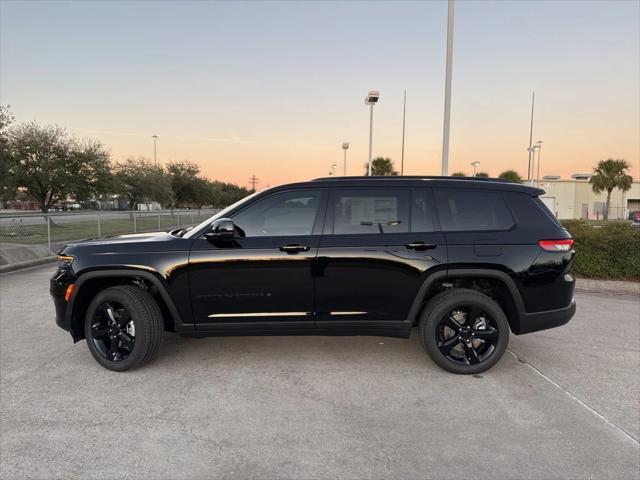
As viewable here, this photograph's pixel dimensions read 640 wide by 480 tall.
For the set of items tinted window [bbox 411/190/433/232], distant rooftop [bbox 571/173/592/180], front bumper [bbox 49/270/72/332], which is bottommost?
front bumper [bbox 49/270/72/332]

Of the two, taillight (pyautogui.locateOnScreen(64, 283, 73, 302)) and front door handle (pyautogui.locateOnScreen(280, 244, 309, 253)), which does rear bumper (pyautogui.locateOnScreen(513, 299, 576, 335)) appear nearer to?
front door handle (pyautogui.locateOnScreen(280, 244, 309, 253))

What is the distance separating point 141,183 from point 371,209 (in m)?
33.6

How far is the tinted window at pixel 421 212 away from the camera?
3.79m

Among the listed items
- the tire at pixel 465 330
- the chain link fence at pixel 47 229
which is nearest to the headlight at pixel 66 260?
the tire at pixel 465 330

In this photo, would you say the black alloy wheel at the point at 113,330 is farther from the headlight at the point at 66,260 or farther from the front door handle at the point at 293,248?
the front door handle at the point at 293,248

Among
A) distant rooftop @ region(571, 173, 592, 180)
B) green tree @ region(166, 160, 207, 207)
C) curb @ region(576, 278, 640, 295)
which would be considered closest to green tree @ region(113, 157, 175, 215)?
green tree @ region(166, 160, 207, 207)

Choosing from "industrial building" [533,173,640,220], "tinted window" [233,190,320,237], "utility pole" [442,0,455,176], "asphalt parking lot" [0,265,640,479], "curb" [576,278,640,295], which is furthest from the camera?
"industrial building" [533,173,640,220]

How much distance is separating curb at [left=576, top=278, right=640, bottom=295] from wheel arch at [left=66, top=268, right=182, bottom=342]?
24.3 feet

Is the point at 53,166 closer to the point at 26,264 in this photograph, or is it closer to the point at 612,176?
the point at 26,264

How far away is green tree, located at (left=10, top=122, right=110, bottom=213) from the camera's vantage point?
2100cm

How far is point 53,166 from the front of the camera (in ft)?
70.7

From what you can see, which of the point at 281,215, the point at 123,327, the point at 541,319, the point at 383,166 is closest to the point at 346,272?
the point at 281,215

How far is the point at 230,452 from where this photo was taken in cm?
265

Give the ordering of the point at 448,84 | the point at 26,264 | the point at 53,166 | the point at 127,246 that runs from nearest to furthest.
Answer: the point at 127,246
the point at 448,84
the point at 26,264
the point at 53,166
